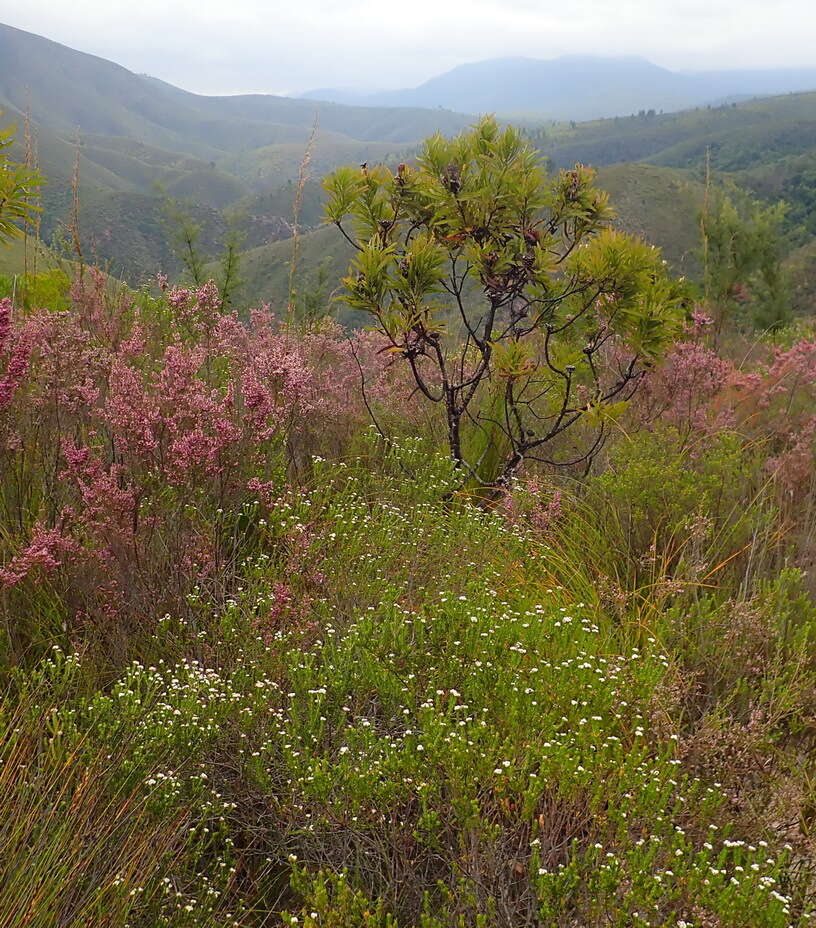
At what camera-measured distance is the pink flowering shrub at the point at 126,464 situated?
11.3 ft

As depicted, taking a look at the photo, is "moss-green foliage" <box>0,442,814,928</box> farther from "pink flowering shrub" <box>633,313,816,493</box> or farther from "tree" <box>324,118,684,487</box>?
"pink flowering shrub" <box>633,313,816,493</box>

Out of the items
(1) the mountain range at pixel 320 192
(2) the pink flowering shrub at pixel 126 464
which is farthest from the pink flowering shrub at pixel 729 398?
(2) the pink flowering shrub at pixel 126 464

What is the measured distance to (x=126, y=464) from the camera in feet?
12.9

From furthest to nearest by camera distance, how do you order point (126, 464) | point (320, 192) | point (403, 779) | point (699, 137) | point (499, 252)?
point (699, 137)
point (320, 192)
point (499, 252)
point (126, 464)
point (403, 779)

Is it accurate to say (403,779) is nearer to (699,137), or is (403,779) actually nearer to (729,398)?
(729,398)

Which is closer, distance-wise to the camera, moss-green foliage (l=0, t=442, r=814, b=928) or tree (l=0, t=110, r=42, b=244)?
moss-green foliage (l=0, t=442, r=814, b=928)

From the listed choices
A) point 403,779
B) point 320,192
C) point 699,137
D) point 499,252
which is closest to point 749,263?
point 499,252

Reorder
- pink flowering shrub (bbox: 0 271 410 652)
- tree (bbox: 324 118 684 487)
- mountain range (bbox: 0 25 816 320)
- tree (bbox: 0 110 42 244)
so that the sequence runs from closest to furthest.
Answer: pink flowering shrub (bbox: 0 271 410 652) < tree (bbox: 0 110 42 244) < tree (bbox: 324 118 684 487) < mountain range (bbox: 0 25 816 320)

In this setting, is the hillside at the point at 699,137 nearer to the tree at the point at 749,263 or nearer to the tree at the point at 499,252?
the tree at the point at 749,263

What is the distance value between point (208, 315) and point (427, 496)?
2.14 m

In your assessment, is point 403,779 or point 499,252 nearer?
point 403,779

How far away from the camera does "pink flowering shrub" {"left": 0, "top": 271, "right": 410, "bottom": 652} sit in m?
3.44

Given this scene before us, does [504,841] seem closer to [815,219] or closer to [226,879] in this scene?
[226,879]

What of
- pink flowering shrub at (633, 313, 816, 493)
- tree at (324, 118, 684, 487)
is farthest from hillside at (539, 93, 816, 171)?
tree at (324, 118, 684, 487)
